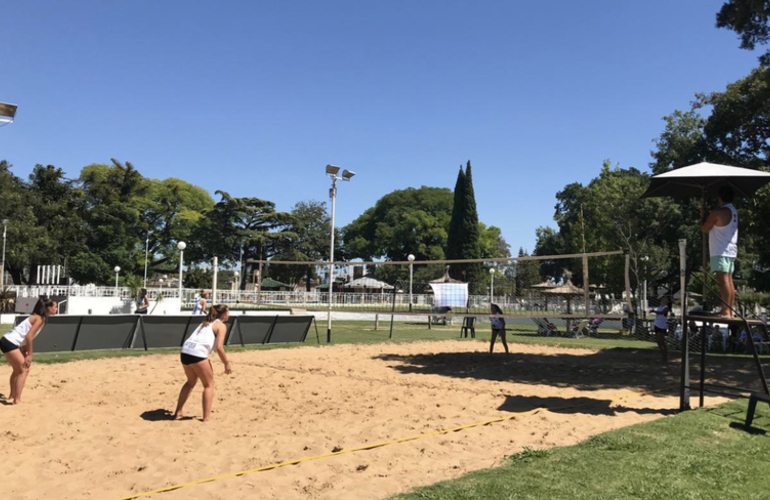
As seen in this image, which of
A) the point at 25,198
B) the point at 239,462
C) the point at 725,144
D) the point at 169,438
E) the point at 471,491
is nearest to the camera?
the point at 471,491

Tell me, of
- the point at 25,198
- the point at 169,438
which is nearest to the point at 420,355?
the point at 169,438

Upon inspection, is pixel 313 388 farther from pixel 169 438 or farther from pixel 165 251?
pixel 165 251

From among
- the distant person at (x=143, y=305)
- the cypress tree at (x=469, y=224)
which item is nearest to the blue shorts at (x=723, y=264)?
the distant person at (x=143, y=305)

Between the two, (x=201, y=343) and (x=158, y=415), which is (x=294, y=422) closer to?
(x=201, y=343)

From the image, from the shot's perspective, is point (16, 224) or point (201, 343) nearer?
point (201, 343)

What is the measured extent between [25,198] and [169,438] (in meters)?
43.1

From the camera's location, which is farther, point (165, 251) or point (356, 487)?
point (165, 251)

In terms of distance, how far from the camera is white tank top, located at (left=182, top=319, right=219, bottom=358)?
6746mm

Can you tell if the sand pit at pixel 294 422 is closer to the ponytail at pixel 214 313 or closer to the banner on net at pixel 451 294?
the ponytail at pixel 214 313

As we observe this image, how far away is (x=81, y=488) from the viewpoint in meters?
4.52

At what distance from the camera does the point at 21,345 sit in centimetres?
751

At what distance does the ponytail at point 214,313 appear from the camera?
7051 mm

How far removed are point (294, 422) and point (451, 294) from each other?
38.9ft

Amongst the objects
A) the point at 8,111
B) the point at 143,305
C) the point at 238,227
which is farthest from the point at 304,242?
the point at 8,111
